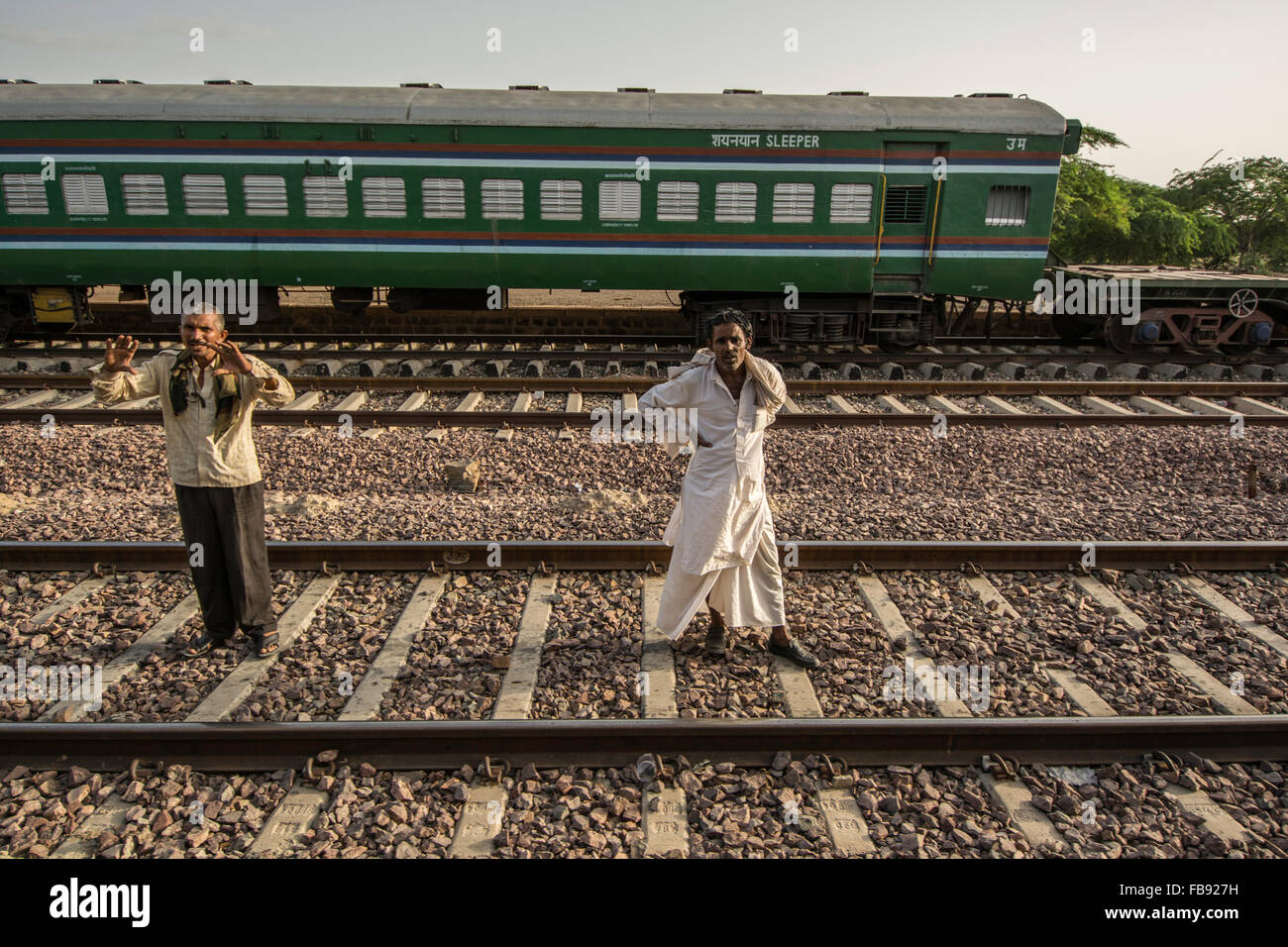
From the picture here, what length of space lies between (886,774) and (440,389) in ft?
25.3

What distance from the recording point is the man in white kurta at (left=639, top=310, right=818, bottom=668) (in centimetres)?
430

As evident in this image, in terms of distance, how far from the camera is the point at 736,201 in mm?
11641

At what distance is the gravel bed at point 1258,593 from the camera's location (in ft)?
16.8

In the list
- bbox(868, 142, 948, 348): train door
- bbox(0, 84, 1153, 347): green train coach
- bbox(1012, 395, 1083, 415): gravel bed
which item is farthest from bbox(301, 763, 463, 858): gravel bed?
bbox(868, 142, 948, 348): train door

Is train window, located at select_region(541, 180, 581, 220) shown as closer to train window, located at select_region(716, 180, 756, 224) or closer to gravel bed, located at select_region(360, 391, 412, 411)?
train window, located at select_region(716, 180, 756, 224)

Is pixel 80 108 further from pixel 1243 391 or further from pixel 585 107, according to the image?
pixel 1243 391

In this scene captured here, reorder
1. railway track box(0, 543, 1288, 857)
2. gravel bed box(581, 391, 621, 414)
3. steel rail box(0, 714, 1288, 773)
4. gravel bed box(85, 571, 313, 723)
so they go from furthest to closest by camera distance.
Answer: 1. gravel bed box(581, 391, 621, 414)
2. gravel bed box(85, 571, 313, 723)
3. steel rail box(0, 714, 1288, 773)
4. railway track box(0, 543, 1288, 857)

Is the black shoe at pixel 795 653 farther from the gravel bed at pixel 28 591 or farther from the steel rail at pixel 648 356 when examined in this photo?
the steel rail at pixel 648 356

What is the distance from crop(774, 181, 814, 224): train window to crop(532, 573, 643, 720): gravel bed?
772 cm

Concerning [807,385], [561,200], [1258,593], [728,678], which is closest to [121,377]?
[728,678]

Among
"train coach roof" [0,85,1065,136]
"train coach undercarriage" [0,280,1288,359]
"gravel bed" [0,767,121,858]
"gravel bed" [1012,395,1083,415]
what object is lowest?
"gravel bed" [0,767,121,858]

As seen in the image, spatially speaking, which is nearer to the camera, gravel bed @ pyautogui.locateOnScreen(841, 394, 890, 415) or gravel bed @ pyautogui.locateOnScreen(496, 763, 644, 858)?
gravel bed @ pyautogui.locateOnScreen(496, 763, 644, 858)

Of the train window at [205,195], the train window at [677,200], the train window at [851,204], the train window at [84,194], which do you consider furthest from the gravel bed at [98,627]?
the train window at [851,204]

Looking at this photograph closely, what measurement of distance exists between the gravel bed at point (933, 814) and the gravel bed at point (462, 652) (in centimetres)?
191
